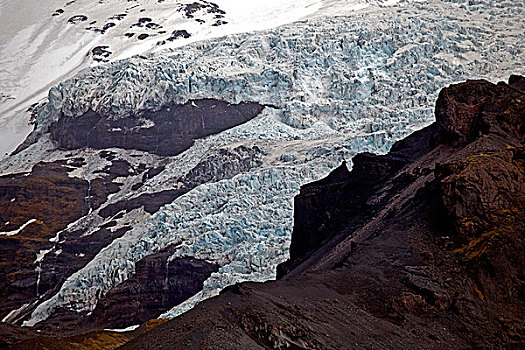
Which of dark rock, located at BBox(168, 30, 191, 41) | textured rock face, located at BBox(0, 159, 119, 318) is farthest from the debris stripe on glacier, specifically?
dark rock, located at BBox(168, 30, 191, 41)

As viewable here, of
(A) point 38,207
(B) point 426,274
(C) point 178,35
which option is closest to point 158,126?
(A) point 38,207

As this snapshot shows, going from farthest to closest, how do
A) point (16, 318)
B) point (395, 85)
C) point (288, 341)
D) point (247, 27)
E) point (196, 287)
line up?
point (247, 27) < point (395, 85) < point (16, 318) < point (196, 287) < point (288, 341)

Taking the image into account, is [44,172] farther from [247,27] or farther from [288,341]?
[288,341]

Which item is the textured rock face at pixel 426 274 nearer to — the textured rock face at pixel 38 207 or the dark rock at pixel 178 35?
the textured rock face at pixel 38 207

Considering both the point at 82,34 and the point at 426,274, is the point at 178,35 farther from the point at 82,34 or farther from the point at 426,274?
the point at 426,274

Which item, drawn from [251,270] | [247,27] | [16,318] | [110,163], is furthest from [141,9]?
[251,270]

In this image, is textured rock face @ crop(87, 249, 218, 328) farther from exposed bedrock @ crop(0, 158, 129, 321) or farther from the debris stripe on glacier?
exposed bedrock @ crop(0, 158, 129, 321)
